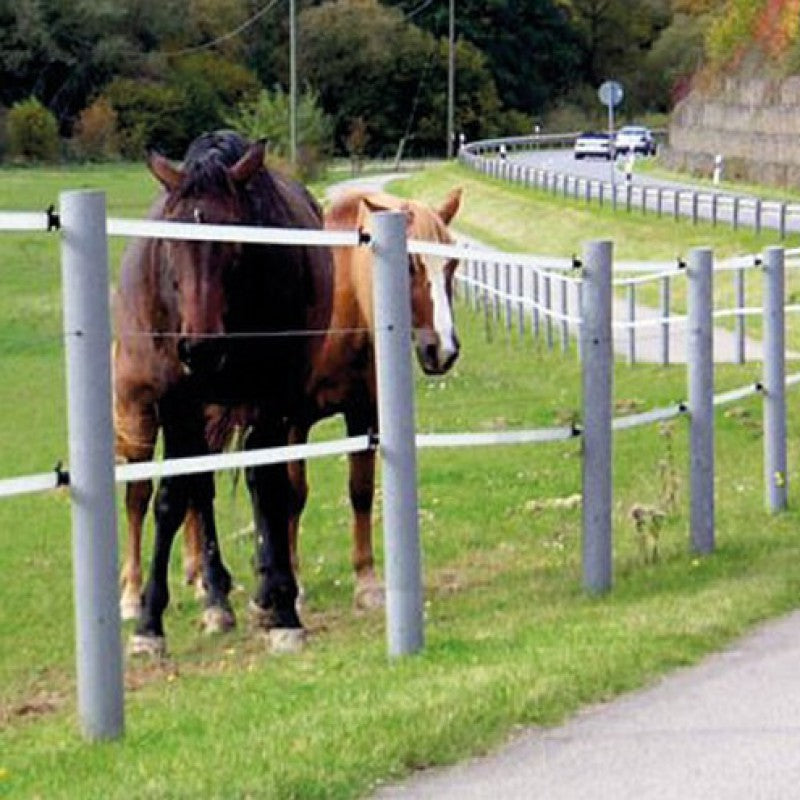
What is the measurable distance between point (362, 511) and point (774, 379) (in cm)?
239

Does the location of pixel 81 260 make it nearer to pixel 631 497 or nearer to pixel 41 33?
pixel 631 497

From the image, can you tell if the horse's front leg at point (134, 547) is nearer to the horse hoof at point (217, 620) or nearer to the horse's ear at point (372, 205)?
the horse hoof at point (217, 620)

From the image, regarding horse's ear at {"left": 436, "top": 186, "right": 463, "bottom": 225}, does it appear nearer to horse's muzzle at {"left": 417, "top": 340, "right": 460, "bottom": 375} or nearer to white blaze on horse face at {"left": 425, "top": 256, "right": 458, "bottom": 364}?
white blaze on horse face at {"left": 425, "top": 256, "right": 458, "bottom": 364}

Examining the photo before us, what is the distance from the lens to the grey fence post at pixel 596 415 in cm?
1070

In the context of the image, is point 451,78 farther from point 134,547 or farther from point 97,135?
point 134,547

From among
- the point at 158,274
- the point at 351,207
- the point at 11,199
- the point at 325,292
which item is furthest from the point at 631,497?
the point at 11,199

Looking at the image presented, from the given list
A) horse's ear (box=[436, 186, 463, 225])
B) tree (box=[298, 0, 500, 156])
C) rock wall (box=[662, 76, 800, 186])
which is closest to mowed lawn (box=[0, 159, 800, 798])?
horse's ear (box=[436, 186, 463, 225])

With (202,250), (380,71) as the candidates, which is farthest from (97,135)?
(202,250)

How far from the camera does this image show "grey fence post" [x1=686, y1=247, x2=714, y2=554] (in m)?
11.9

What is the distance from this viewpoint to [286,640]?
10.1 metres

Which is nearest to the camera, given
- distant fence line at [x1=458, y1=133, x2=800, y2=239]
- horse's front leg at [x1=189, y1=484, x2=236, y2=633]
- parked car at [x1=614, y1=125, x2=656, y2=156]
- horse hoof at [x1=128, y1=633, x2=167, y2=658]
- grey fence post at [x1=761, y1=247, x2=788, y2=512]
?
Answer: horse hoof at [x1=128, y1=633, x2=167, y2=658]

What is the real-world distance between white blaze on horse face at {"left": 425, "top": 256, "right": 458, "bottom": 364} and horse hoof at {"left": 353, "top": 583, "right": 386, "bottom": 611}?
52.2 inches

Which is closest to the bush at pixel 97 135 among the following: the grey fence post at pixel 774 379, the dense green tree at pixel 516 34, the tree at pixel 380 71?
the tree at pixel 380 71

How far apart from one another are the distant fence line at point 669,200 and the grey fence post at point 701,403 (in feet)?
92.9
